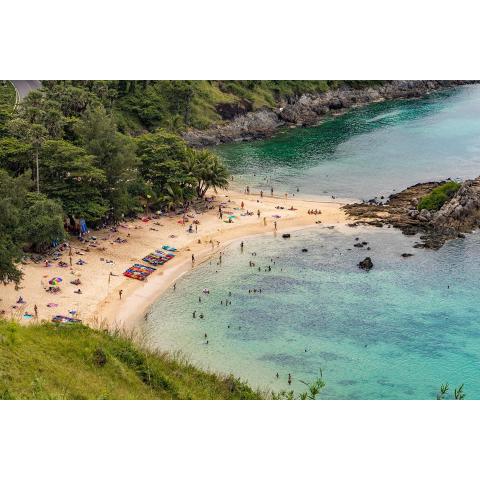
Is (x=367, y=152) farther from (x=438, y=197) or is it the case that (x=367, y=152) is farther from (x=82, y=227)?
(x=82, y=227)

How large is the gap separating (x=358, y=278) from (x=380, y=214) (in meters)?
19.0

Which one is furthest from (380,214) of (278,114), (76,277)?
(278,114)

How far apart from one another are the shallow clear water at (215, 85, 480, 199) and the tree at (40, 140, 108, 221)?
29.2 m

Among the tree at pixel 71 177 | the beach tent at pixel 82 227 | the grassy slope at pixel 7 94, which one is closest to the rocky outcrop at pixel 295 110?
the grassy slope at pixel 7 94

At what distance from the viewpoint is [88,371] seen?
3247cm

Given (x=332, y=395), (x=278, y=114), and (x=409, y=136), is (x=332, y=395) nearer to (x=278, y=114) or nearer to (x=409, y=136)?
(x=409, y=136)

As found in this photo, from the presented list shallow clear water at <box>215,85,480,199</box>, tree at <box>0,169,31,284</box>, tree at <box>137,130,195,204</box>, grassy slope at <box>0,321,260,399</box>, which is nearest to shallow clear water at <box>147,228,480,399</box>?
grassy slope at <box>0,321,260,399</box>

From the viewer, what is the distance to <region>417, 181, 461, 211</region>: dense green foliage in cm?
7400

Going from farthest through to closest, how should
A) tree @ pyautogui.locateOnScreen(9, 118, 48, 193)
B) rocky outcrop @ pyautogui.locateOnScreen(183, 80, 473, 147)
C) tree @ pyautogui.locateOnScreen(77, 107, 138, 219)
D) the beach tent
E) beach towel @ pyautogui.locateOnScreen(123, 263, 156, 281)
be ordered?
rocky outcrop @ pyautogui.locateOnScreen(183, 80, 473, 147), tree @ pyautogui.locateOnScreen(77, 107, 138, 219), the beach tent, tree @ pyautogui.locateOnScreen(9, 118, 48, 193), beach towel @ pyautogui.locateOnScreen(123, 263, 156, 281)

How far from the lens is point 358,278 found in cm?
5862

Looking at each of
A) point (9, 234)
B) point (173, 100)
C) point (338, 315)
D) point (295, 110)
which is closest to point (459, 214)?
point (338, 315)

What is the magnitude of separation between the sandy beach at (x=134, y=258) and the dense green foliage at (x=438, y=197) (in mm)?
9766

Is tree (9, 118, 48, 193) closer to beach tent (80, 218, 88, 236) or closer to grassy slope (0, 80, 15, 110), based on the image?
beach tent (80, 218, 88, 236)

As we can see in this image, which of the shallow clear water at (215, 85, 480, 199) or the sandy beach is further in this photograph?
the shallow clear water at (215, 85, 480, 199)
